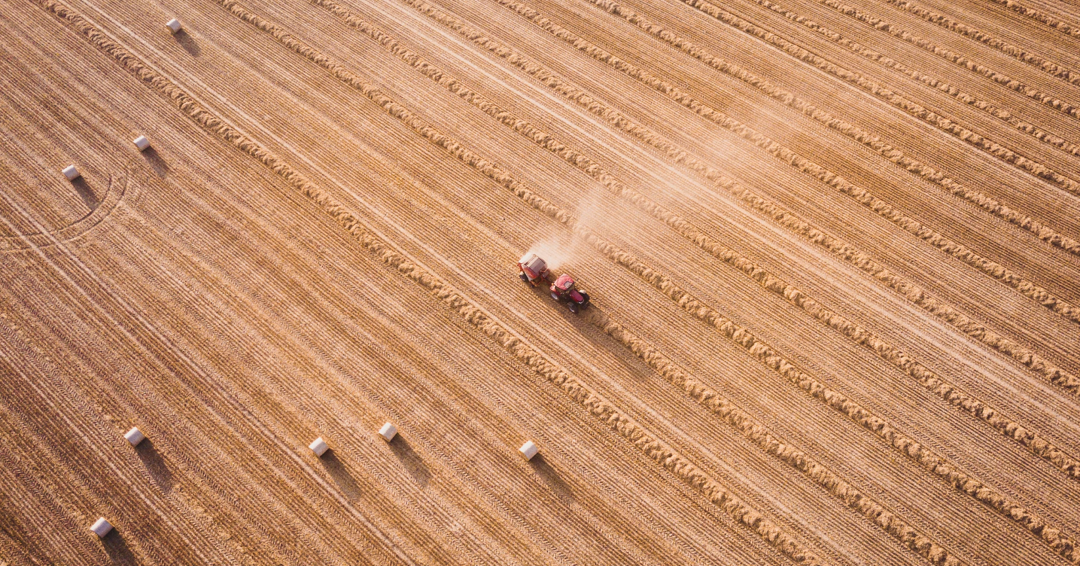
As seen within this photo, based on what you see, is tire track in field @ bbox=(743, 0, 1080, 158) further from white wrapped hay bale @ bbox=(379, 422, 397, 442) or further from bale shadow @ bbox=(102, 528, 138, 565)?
bale shadow @ bbox=(102, 528, 138, 565)

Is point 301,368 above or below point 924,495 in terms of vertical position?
below

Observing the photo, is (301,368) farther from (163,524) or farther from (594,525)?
(594,525)

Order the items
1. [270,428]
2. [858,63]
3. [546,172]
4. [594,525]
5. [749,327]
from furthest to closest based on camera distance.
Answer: [858,63], [546,172], [749,327], [270,428], [594,525]

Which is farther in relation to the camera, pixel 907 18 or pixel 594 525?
pixel 907 18

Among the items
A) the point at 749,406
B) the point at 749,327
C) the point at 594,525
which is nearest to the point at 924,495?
the point at 749,406

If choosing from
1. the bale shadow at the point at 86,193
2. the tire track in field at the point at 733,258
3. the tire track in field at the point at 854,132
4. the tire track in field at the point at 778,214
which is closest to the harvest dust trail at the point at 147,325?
the bale shadow at the point at 86,193

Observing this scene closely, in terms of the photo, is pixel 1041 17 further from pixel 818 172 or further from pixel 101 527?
pixel 101 527

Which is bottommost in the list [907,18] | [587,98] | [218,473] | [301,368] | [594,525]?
[218,473]

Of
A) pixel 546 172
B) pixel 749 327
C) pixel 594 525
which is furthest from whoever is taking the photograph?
pixel 546 172
